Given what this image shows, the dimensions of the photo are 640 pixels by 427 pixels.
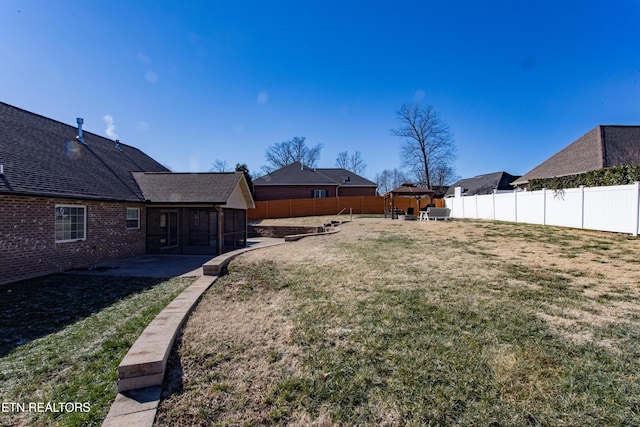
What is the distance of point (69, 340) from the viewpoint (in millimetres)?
3924

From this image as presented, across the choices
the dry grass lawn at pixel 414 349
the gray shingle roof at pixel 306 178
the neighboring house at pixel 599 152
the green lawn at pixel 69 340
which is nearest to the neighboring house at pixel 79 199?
the green lawn at pixel 69 340

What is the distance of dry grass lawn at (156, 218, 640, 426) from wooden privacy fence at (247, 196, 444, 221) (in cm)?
2109

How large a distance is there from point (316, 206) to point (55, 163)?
20.9m

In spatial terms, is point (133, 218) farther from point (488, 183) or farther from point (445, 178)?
point (445, 178)

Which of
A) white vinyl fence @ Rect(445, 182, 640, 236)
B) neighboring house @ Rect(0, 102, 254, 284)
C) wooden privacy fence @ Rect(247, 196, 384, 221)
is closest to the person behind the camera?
neighboring house @ Rect(0, 102, 254, 284)

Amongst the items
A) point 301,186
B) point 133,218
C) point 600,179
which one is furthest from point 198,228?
point 600,179

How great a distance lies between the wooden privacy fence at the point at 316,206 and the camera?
27.9m

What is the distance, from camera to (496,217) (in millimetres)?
18766

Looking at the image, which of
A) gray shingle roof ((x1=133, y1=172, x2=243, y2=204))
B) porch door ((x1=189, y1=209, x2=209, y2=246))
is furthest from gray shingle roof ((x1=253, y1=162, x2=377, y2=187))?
gray shingle roof ((x1=133, y1=172, x2=243, y2=204))

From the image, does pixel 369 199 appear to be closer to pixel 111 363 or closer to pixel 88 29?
pixel 88 29

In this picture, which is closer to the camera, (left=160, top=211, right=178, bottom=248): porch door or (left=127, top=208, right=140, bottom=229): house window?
(left=127, top=208, right=140, bottom=229): house window

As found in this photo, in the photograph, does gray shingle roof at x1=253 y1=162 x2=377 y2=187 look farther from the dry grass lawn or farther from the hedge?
the dry grass lawn

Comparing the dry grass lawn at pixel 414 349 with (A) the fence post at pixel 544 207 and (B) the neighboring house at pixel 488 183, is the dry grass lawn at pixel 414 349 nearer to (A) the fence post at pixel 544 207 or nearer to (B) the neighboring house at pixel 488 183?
(A) the fence post at pixel 544 207

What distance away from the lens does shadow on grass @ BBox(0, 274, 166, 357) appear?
4305 mm
